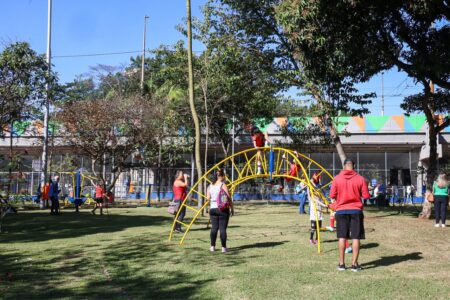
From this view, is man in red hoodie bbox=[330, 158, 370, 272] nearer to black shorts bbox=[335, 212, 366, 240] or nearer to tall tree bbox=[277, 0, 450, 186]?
black shorts bbox=[335, 212, 366, 240]

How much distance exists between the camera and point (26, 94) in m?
18.8

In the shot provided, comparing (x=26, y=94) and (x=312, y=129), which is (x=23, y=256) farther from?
(x=312, y=129)

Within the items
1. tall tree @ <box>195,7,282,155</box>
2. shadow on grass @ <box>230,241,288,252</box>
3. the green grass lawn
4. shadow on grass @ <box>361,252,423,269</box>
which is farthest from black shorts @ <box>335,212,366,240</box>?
tall tree @ <box>195,7,282,155</box>

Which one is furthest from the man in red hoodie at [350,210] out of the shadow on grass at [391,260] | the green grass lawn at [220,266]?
the shadow on grass at [391,260]

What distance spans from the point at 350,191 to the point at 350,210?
0.99ft

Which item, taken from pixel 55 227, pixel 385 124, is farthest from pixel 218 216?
pixel 385 124

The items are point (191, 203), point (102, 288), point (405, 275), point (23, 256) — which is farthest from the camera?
point (191, 203)

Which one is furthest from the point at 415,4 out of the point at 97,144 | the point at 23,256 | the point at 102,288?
the point at 97,144

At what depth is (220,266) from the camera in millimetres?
8172

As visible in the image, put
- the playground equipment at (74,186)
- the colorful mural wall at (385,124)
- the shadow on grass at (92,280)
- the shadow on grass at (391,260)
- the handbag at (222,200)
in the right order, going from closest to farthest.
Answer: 1. the shadow on grass at (92,280)
2. the shadow on grass at (391,260)
3. the handbag at (222,200)
4. the playground equipment at (74,186)
5. the colorful mural wall at (385,124)

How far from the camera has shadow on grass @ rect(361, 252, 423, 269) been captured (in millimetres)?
8227

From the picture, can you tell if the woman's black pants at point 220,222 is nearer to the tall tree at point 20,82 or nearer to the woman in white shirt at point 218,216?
the woman in white shirt at point 218,216

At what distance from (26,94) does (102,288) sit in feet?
46.4

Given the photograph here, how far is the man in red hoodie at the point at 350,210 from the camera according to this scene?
24.9 feet
